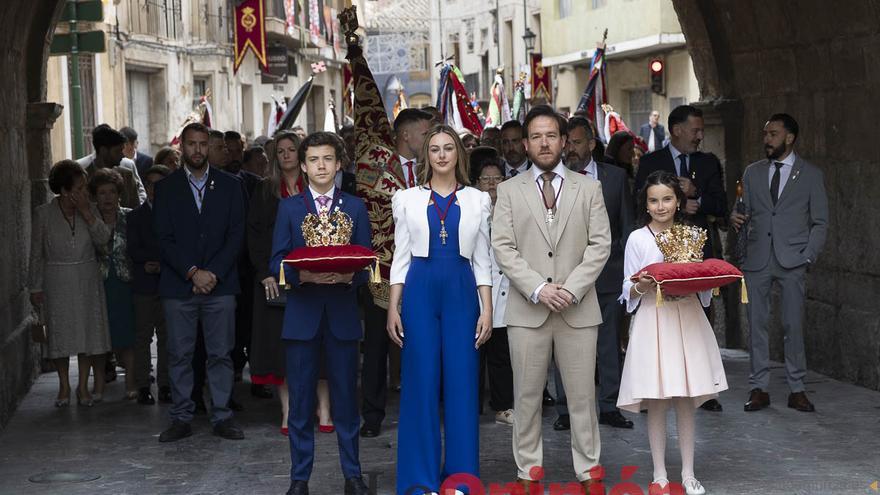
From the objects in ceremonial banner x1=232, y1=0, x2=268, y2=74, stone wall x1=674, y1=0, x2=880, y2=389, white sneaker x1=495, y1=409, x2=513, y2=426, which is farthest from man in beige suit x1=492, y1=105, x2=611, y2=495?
ceremonial banner x1=232, y1=0, x2=268, y2=74

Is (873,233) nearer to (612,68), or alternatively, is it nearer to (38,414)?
(38,414)

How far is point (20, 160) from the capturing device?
1131cm

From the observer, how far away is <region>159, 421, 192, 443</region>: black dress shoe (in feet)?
29.4

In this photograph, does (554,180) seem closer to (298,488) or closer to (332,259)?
(332,259)

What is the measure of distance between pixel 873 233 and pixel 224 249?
4765 millimetres

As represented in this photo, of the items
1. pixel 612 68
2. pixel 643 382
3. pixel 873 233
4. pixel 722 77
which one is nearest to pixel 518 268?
pixel 643 382

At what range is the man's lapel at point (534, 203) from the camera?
717 centimetres

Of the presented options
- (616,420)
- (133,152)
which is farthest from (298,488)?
(133,152)

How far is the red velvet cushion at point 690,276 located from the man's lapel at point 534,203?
0.60 metres

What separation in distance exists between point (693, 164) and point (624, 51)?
25.5 meters

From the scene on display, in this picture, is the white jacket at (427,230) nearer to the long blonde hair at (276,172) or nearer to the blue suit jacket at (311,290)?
the blue suit jacket at (311,290)

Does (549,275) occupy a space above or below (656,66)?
below

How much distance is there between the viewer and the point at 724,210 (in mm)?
9812

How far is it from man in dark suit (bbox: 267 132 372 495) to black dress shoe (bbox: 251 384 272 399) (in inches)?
130
